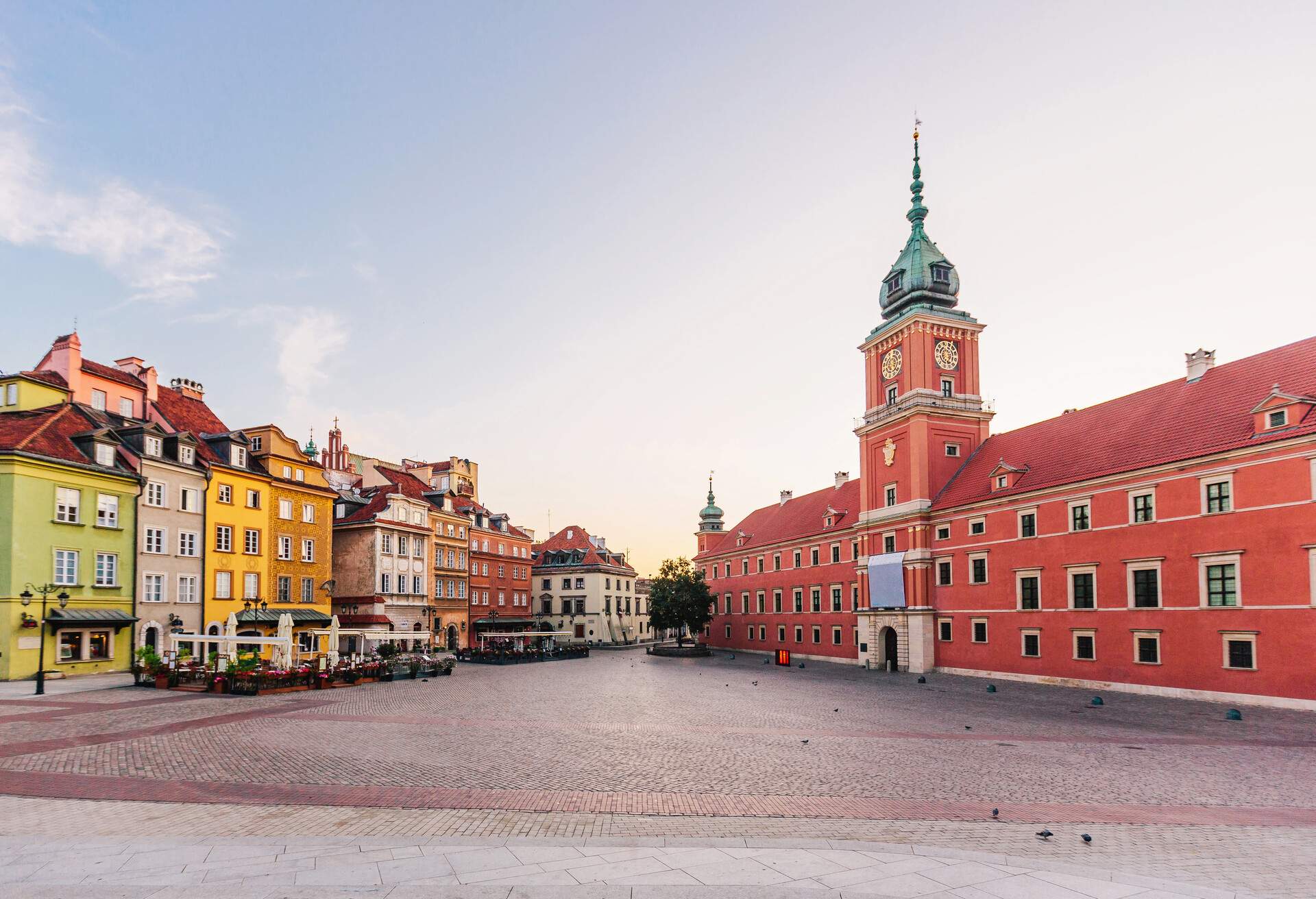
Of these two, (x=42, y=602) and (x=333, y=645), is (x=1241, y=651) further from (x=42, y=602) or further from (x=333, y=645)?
(x=42, y=602)

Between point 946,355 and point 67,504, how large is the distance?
49.9 m

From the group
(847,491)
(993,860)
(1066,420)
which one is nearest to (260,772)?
(993,860)

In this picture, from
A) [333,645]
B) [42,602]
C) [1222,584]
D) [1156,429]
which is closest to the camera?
[1222,584]

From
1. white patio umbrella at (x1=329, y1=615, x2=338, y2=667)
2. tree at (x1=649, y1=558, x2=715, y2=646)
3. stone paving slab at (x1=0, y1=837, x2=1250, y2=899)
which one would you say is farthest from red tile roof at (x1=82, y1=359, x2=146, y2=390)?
tree at (x1=649, y1=558, x2=715, y2=646)

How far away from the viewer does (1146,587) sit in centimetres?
3497

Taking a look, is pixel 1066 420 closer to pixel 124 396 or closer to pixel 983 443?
pixel 983 443

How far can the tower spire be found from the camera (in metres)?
57.9

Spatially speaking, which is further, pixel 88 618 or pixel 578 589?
pixel 578 589

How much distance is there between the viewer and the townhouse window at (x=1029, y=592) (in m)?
40.9

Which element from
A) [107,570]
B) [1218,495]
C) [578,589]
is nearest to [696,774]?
[1218,495]

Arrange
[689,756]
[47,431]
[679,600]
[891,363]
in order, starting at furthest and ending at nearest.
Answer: [679,600], [891,363], [47,431], [689,756]

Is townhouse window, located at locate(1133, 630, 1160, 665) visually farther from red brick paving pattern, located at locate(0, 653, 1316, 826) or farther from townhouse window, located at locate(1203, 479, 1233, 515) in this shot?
townhouse window, located at locate(1203, 479, 1233, 515)

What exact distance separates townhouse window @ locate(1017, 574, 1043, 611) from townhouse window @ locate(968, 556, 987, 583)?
9.57 feet

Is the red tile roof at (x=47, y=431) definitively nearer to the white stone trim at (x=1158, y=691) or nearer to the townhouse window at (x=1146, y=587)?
the white stone trim at (x=1158, y=691)
